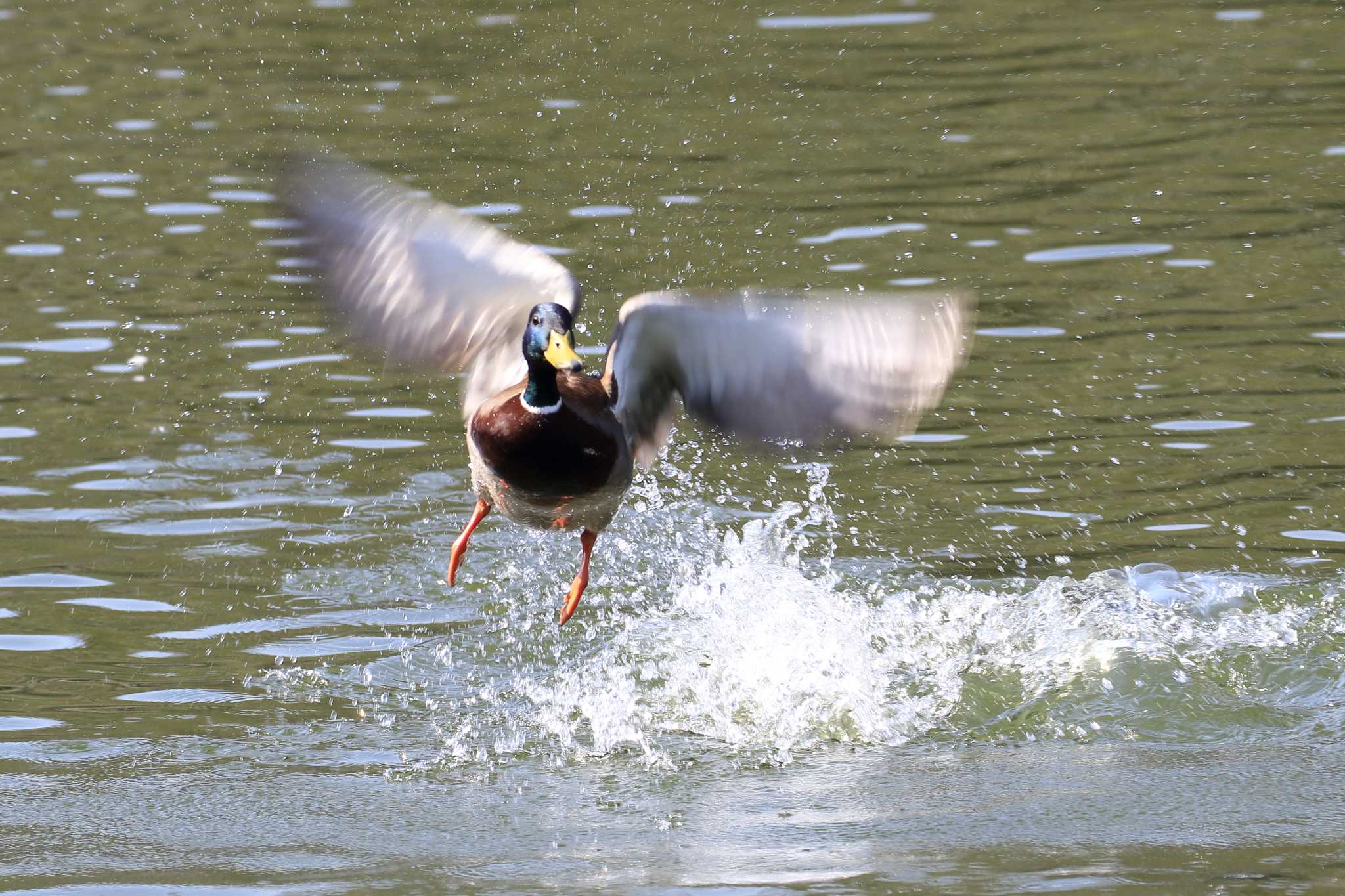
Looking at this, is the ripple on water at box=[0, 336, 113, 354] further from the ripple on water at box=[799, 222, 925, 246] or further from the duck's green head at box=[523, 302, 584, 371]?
the duck's green head at box=[523, 302, 584, 371]

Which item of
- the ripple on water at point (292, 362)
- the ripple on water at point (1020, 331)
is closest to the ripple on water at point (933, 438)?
the ripple on water at point (1020, 331)

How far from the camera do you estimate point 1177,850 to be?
15.6 feet

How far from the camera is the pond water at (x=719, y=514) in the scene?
5137mm

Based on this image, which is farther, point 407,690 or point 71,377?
point 71,377

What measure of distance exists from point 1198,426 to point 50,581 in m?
4.39

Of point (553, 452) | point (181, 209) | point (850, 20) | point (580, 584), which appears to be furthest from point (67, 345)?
point (850, 20)

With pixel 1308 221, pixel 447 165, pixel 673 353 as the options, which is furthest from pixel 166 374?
pixel 1308 221

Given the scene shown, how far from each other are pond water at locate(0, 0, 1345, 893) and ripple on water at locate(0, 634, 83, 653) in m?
0.03

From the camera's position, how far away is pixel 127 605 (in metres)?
6.82

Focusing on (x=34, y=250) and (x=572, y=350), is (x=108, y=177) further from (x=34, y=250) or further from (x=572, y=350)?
(x=572, y=350)

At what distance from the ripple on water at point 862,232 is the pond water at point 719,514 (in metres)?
0.04

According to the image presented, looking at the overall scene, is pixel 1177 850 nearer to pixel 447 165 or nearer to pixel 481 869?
pixel 481 869

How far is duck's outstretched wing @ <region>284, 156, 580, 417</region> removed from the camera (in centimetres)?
648

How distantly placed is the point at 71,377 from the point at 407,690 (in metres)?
3.31
